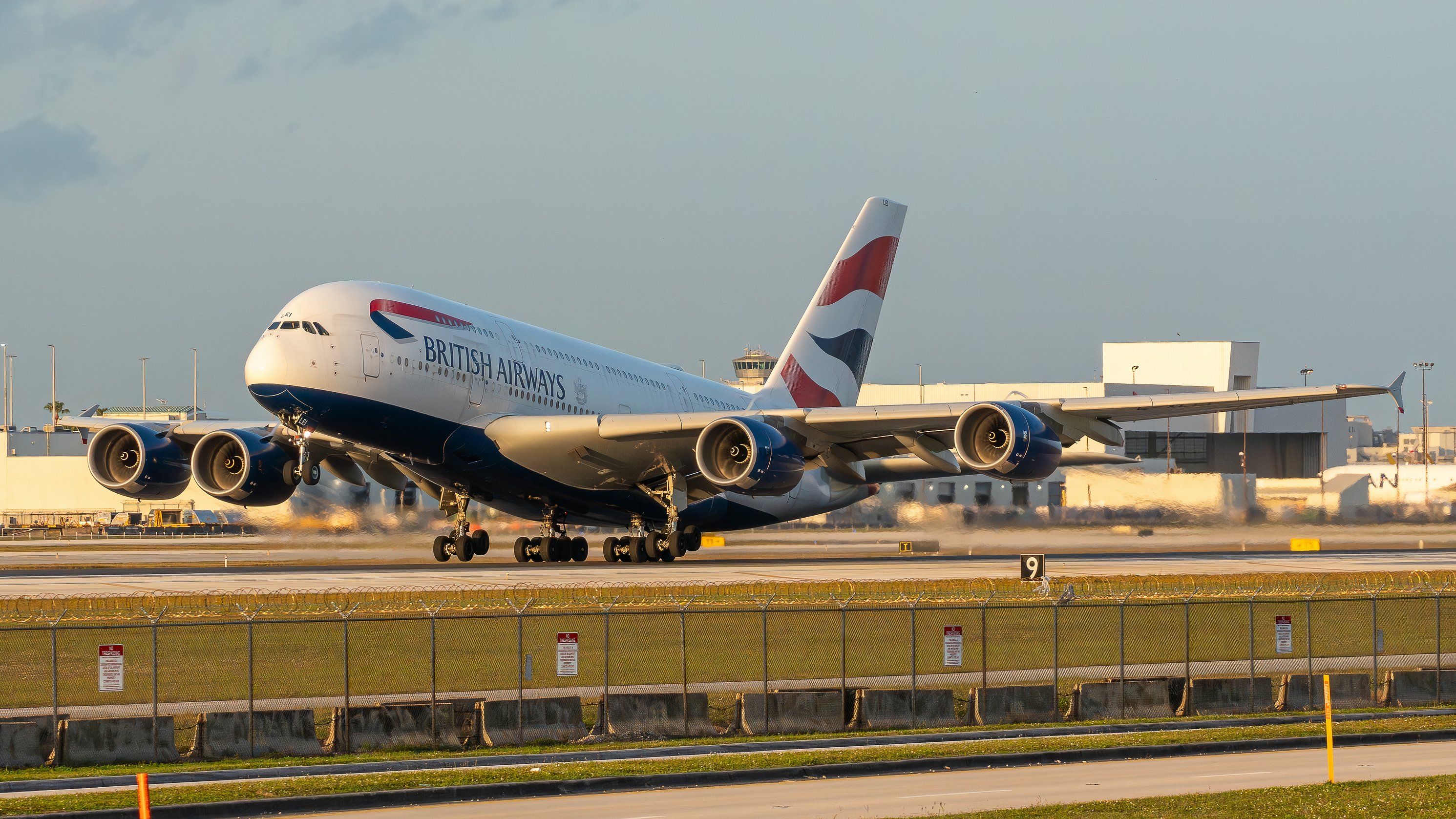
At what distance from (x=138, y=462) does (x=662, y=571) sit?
1674cm

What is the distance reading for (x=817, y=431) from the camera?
45.1m

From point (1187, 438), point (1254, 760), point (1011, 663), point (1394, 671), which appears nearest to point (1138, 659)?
point (1011, 663)

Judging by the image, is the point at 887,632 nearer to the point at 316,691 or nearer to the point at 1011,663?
the point at 1011,663

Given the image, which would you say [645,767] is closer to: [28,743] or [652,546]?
[28,743]

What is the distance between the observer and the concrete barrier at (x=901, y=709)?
2414cm

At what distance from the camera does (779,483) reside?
140 feet

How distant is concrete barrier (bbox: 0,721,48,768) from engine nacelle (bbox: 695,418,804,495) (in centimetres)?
2405

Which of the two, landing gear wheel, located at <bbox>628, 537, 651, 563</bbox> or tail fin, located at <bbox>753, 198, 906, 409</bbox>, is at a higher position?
tail fin, located at <bbox>753, 198, 906, 409</bbox>

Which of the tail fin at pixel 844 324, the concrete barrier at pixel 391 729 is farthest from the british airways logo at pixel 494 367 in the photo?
the concrete barrier at pixel 391 729

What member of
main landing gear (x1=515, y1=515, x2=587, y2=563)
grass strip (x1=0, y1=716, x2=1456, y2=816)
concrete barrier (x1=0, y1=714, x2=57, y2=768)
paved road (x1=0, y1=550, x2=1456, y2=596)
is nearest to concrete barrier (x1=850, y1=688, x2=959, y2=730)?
grass strip (x1=0, y1=716, x2=1456, y2=816)

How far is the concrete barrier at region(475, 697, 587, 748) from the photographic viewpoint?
22047 mm

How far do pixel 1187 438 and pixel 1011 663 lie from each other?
100474mm

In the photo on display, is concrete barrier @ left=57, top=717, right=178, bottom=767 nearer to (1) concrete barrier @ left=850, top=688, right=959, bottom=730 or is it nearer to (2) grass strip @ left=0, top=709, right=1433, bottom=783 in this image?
(2) grass strip @ left=0, top=709, right=1433, bottom=783

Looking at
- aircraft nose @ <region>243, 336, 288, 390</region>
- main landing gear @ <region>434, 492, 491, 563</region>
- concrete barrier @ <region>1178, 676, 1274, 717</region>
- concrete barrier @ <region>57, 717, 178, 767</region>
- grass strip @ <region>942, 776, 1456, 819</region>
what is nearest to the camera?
grass strip @ <region>942, 776, 1456, 819</region>
